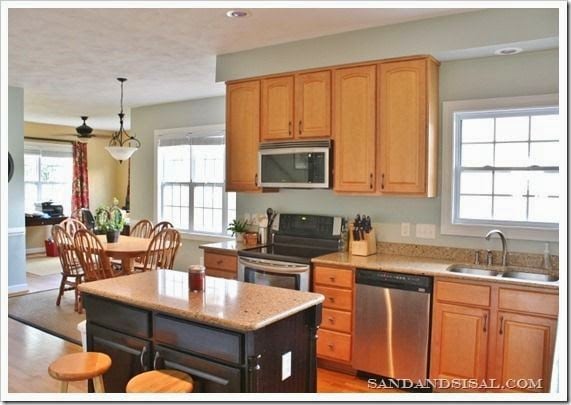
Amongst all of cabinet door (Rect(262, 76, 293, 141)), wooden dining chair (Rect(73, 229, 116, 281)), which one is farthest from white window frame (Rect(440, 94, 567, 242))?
wooden dining chair (Rect(73, 229, 116, 281))

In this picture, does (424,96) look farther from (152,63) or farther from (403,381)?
(152,63)

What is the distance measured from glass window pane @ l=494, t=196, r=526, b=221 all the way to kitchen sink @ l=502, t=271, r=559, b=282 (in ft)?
1.50

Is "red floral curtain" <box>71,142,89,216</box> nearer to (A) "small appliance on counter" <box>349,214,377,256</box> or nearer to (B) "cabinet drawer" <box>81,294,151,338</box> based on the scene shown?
(A) "small appliance on counter" <box>349,214,377,256</box>

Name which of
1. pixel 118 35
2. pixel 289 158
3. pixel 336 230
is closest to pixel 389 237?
pixel 336 230

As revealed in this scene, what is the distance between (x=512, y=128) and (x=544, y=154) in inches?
11.3

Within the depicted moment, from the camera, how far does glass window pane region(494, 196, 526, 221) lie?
10.9 ft

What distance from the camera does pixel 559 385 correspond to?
81.4 inches

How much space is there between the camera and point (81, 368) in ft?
6.68

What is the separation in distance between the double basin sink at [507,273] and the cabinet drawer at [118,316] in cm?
199

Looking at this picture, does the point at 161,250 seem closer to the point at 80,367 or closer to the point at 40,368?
the point at 40,368

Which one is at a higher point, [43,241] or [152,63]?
[152,63]

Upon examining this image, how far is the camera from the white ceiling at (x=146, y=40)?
Result: 3133 millimetres

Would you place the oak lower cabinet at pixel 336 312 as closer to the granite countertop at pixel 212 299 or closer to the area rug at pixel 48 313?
the granite countertop at pixel 212 299

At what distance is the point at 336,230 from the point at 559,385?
2056 millimetres
